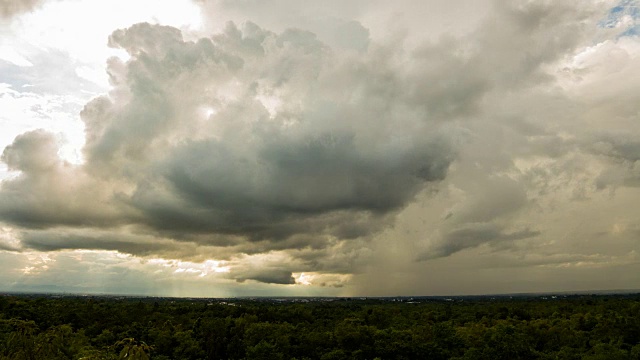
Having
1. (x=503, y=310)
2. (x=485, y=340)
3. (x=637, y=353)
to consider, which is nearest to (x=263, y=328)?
(x=485, y=340)

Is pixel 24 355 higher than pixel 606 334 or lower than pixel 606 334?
higher

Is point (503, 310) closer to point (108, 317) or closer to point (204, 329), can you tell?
point (204, 329)

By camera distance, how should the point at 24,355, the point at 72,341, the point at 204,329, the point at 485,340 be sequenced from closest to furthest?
the point at 24,355 → the point at 72,341 → the point at 485,340 → the point at 204,329

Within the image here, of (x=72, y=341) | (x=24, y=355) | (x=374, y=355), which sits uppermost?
(x=24, y=355)

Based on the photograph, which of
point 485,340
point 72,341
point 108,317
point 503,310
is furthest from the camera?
point 503,310

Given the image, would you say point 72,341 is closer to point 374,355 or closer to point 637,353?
point 374,355

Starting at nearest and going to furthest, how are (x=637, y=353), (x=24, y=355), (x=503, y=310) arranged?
(x=24, y=355) → (x=637, y=353) → (x=503, y=310)

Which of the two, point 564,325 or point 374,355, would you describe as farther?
point 564,325

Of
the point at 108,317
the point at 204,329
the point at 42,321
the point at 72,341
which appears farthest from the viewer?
the point at 108,317

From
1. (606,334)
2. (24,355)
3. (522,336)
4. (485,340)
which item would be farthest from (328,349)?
(24,355)
